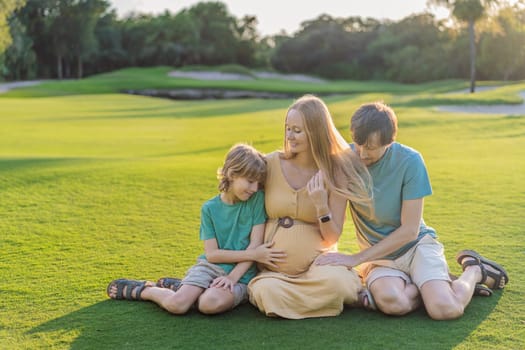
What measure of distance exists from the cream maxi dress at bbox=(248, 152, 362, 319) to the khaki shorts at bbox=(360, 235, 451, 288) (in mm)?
226

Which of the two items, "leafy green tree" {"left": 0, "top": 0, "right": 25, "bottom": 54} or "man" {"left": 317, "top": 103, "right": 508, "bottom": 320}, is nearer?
"man" {"left": 317, "top": 103, "right": 508, "bottom": 320}

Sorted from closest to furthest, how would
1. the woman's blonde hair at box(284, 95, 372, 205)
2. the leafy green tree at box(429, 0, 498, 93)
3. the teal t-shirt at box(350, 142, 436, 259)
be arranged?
the woman's blonde hair at box(284, 95, 372, 205), the teal t-shirt at box(350, 142, 436, 259), the leafy green tree at box(429, 0, 498, 93)

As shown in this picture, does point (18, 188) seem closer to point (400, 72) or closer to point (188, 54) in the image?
point (400, 72)

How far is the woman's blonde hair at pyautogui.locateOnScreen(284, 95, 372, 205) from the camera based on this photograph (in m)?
4.35

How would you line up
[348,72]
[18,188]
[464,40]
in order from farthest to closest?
[348,72] → [464,40] → [18,188]

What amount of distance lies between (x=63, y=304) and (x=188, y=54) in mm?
70109

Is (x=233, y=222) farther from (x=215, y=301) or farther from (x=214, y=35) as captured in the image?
(x=214, y=35)

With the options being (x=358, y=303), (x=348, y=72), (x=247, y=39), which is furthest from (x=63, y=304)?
(x=247, y=39)

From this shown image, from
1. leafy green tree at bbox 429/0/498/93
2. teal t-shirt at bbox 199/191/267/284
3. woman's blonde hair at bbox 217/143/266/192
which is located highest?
leafy green tree at bbox 429/0/498/93

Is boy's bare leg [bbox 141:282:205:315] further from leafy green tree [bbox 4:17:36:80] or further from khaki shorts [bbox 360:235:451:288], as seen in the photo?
leafy green tree [bbox 4:17:36:80]

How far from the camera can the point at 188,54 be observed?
239ft

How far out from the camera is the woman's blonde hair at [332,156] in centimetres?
435

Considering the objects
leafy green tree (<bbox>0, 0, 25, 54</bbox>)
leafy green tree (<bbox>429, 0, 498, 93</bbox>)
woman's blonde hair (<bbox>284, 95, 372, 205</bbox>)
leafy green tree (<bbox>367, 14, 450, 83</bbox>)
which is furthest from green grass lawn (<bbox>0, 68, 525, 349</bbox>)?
leafy green tree (<bbox>367, 14, 450, 83</bbox>)

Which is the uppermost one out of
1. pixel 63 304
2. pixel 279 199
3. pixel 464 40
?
pixel 464 40
